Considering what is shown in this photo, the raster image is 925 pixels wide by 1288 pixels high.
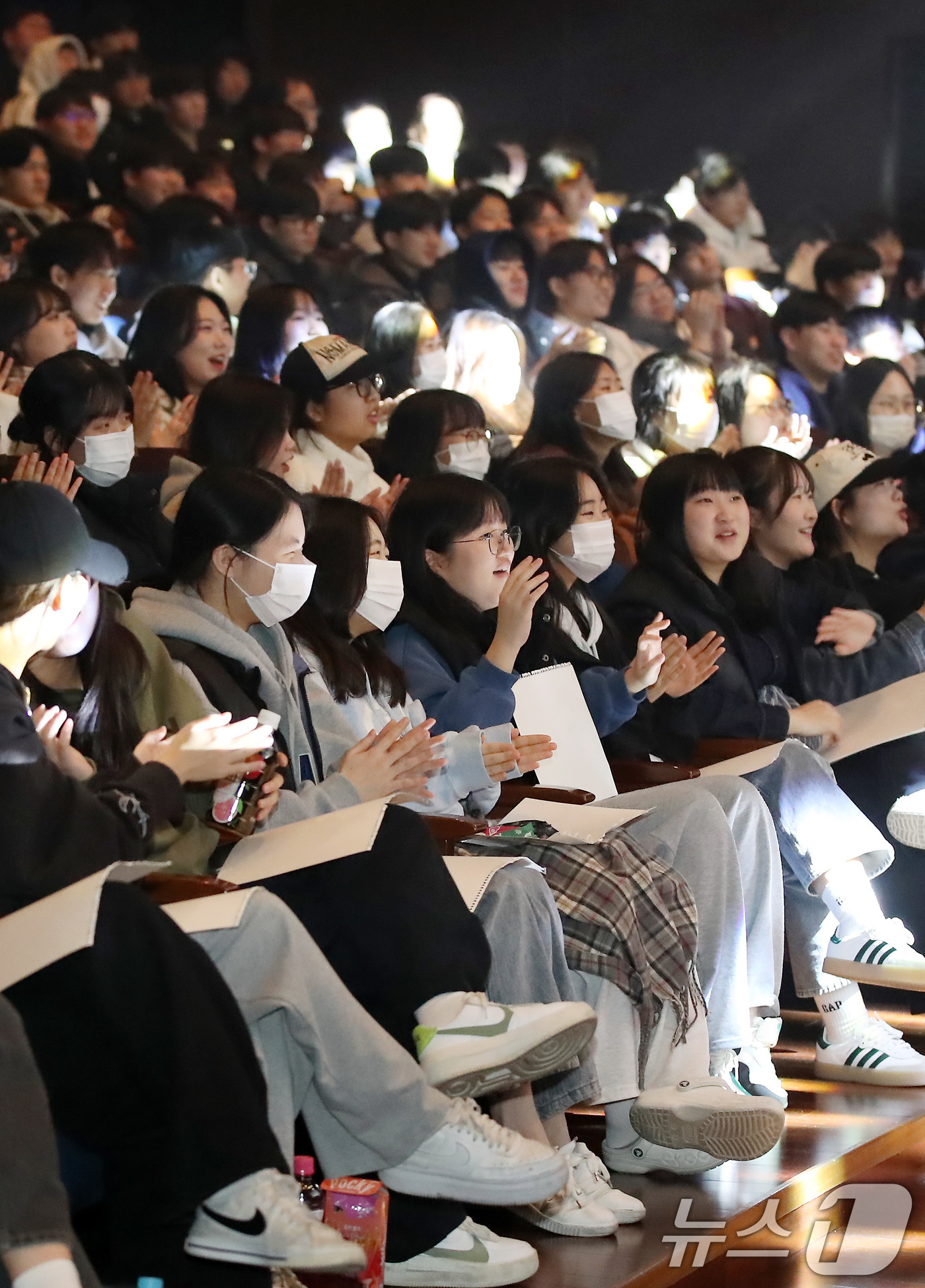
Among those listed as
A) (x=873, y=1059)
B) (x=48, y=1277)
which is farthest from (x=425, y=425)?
(x=48, y=1277)

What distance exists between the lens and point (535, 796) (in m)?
2.67

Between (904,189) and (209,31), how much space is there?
11.6 ft

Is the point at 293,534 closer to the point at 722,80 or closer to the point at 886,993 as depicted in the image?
the point at 886,993

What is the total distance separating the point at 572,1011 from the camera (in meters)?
1.87

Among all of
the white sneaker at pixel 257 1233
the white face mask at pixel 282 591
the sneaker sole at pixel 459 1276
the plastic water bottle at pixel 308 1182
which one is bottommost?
the sneaker sole at pixel 459 1276

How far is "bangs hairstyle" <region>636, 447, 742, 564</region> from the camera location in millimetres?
3334

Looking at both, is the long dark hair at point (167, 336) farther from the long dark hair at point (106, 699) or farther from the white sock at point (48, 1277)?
the white sock at point (48, 1277)

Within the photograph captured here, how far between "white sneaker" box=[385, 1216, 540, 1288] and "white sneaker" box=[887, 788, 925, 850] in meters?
1.52

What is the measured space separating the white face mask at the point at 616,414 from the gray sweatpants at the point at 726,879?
1.44 metres

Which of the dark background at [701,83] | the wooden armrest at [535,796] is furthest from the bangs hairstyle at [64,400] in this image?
the dark background at [701,83]

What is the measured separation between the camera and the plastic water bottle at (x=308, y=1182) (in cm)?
189

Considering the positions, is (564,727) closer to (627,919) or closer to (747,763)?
(747,763)

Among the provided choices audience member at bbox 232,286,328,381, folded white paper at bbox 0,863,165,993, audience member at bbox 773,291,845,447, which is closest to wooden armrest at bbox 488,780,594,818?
folded white paper at bbox 0,863,165,993

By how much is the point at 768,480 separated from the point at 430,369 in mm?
1087
